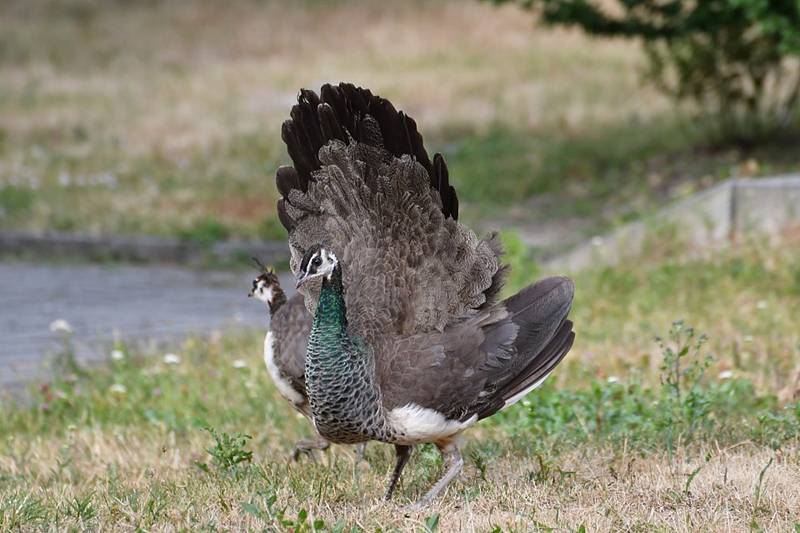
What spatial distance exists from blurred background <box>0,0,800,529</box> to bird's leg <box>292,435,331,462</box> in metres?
0.81

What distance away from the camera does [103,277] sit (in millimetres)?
12414

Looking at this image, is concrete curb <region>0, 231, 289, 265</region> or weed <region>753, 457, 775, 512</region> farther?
concrete curb <region>0, 231, 289, 265</region>

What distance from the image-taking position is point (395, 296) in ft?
18.2

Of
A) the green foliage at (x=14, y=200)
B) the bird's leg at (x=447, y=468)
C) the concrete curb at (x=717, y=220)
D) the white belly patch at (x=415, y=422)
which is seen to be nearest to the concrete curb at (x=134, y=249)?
the green foliage at (x=14, y=200)

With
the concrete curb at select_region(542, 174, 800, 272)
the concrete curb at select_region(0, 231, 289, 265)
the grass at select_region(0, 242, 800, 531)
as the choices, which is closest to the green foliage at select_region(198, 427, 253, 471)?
the grass at select_region(0, 242, 800, 531)

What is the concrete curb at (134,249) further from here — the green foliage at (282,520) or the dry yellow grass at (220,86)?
the green foliage at (282,520)

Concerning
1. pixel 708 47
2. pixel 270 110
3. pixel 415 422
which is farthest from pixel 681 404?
A: pixel 270 110

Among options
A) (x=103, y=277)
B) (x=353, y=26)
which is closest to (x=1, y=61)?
(x=353, y=26)

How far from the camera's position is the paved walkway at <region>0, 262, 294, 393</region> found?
9.50 metres

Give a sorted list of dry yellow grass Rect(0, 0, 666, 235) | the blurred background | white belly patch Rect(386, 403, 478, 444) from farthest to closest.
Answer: dry yellow grass Rect(0, 0, 666, 235), the blurred background, white belly patch Rect(386, 403, 478, 444)

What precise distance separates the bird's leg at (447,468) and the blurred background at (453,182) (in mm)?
1898

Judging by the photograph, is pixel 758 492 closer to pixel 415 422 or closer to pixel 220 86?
pixel 415 422

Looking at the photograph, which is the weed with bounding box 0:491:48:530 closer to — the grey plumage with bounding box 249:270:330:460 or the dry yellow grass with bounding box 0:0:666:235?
the grey plumage with bounding box 249:270:330:460

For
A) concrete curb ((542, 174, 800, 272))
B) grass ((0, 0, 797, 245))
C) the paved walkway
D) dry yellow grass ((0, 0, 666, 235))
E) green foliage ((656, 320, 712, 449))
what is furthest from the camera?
dry yellow grass ((0, 0, 666, 235))
